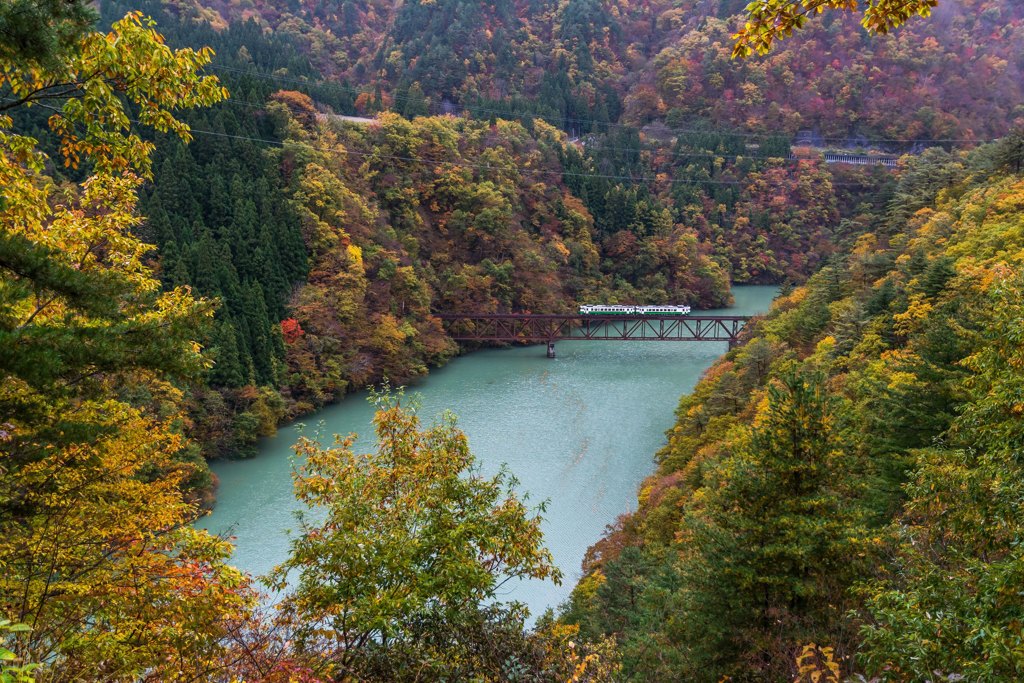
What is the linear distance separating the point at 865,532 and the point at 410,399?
30.5 ft

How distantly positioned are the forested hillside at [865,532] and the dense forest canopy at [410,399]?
0.15 ft

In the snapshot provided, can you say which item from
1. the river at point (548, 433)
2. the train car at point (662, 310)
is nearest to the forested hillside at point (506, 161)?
the river at point (548, 433)

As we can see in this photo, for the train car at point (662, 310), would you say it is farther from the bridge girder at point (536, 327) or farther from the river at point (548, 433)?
the river at point (548, 433)

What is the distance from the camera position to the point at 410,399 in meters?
13.6

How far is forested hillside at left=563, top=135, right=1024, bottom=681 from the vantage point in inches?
150

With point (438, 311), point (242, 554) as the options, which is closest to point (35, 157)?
point (242, 554)

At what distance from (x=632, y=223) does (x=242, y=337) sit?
3379 cm

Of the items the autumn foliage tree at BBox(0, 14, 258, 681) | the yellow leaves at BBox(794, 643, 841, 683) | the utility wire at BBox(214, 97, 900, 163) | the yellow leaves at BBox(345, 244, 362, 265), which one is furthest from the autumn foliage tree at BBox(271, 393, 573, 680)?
the utility wire at BBox(214, 97, 900, 163)

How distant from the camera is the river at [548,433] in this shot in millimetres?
15219

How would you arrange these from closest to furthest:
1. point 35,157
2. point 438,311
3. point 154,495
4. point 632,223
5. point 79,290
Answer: point 79,290
point 35,157
point 154,495
point 438,311
point 632,223

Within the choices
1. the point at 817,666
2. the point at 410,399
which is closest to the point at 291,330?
the point at 410,399

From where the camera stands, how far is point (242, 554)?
45.4 ft

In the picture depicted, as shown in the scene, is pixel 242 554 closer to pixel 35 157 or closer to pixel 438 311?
pixel 35 157

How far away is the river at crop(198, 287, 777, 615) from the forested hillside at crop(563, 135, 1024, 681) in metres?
2.55
